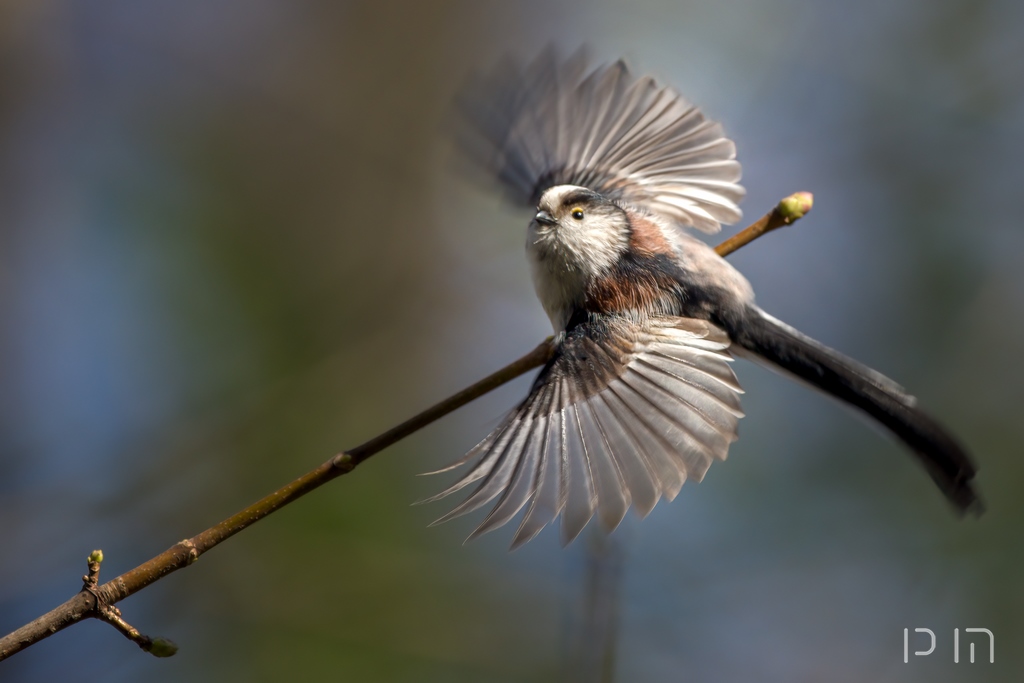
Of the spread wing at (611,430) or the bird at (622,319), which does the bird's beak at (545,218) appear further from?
the spread wing at (611,430)

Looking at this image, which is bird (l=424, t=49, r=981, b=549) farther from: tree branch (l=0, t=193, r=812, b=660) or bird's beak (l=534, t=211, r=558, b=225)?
tree branch (l=0, t=193, r=812, b=660)

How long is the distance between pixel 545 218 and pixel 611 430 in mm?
705

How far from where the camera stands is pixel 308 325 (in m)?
4.50

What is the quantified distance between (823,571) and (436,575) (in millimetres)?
1872

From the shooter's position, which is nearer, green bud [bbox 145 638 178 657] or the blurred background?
green bud [bbox 145 638 178 657]

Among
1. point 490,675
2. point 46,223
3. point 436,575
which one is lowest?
point 490,675

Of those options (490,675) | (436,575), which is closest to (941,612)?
(490,675)

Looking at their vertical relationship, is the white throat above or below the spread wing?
above

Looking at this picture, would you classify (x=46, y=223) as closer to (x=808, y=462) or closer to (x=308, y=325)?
(x=308, y=325)

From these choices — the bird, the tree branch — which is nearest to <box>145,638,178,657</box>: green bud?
the tree branch

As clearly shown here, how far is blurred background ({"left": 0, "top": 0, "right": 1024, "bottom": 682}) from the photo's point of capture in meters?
3.56

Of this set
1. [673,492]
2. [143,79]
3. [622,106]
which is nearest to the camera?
[673,492]

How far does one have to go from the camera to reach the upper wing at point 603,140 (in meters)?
2.56

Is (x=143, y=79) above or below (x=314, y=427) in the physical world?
above
